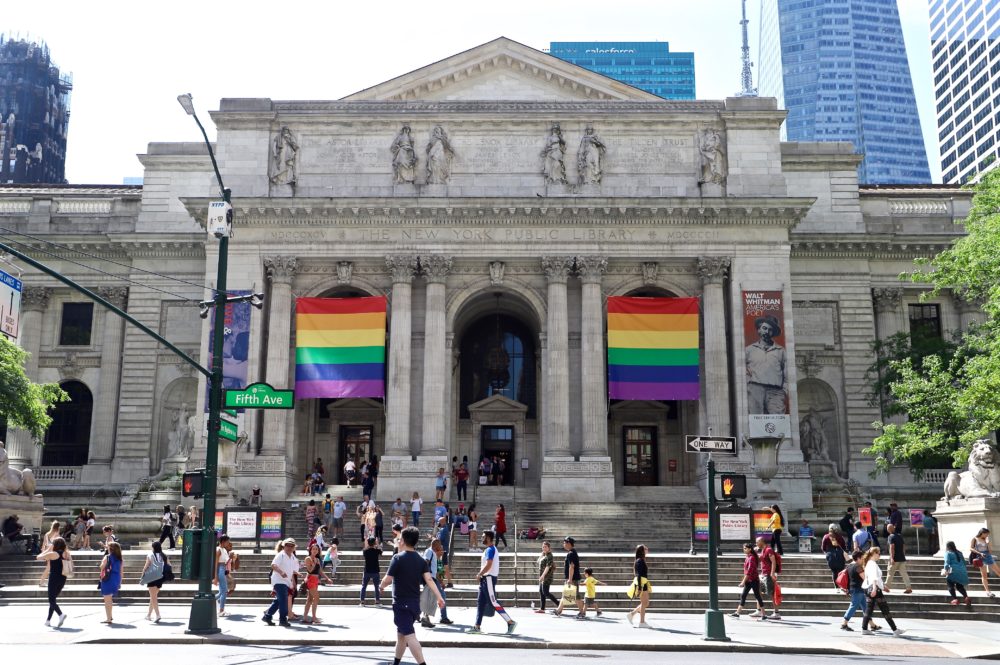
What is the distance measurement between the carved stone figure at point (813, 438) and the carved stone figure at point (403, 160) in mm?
22281

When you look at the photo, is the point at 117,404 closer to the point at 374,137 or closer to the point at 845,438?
the point at 374,137

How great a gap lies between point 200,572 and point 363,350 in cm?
2333

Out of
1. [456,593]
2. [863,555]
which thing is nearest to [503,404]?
[456,593]

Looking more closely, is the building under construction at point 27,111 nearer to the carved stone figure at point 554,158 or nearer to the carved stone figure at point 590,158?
Answer: the carved stone figure at point 554,158

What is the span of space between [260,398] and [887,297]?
38.1m

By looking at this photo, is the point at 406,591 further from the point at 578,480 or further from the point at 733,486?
the point at 578,480

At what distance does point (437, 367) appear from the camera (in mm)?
42031

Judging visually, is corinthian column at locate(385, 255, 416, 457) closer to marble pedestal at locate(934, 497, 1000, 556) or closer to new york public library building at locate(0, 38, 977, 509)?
new york public library building at locate(0, 38, 977, 509)

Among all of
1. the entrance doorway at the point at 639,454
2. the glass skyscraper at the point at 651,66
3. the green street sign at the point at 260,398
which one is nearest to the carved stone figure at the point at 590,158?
the entrance doorway at the point at 639,454

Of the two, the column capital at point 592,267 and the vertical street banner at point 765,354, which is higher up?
the column capital at point 592,267

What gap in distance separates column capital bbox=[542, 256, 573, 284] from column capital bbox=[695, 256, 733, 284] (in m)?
5.85

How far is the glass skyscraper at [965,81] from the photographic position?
12212cm

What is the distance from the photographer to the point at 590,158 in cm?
4372

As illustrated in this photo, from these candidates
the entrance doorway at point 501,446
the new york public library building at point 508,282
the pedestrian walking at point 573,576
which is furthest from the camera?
the entrance doorway at point 501,446
